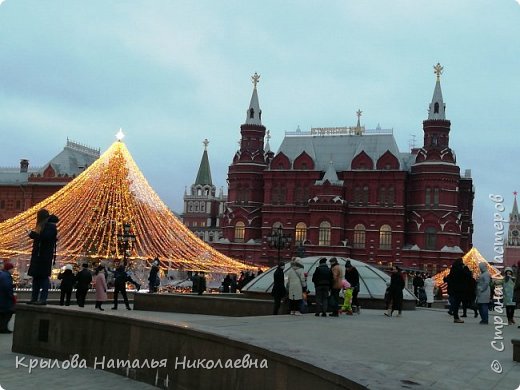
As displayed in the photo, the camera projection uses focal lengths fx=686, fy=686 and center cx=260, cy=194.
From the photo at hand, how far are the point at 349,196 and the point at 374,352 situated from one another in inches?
2414

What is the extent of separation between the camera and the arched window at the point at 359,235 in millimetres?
67750

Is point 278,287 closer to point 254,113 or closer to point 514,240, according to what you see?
point 254,113

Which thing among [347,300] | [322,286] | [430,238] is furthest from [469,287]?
[430,238]

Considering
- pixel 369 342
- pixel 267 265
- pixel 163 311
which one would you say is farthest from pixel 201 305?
pixel 267 265

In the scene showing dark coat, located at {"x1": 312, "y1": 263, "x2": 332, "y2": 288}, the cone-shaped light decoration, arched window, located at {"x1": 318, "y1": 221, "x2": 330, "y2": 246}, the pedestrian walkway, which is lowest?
the pedestrian walkway

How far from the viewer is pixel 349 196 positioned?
69.1m

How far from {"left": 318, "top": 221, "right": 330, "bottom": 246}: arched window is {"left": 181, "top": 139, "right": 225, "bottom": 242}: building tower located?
6138 cm

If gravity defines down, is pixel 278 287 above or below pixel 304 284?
below

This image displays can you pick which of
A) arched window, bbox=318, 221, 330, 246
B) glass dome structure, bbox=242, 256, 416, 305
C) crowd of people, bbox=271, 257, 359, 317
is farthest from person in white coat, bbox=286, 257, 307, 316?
arched window, bbox=318, 221, 330, 246

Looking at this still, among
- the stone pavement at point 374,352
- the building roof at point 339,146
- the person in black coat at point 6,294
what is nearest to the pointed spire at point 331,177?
the building roof at point 339,146

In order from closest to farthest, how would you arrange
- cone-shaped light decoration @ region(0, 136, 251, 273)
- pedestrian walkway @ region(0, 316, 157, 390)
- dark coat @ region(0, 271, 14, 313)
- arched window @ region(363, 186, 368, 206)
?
pedestrian walkway @ region(0, 316, 157, 390) → dark coat @ region(0, 271, 14, 313) → cone-shaped light decoration @ region(0, 136, 251, 273) → arched window @ region(363, 186, 368, 206)

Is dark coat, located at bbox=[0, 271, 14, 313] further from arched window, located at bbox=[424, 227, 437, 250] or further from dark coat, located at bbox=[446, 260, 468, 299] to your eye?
arched window, located at bbox=[424, 227, 437, 250]

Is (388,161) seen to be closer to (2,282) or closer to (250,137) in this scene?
(250,137)

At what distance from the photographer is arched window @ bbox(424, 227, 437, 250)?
65.8 m
